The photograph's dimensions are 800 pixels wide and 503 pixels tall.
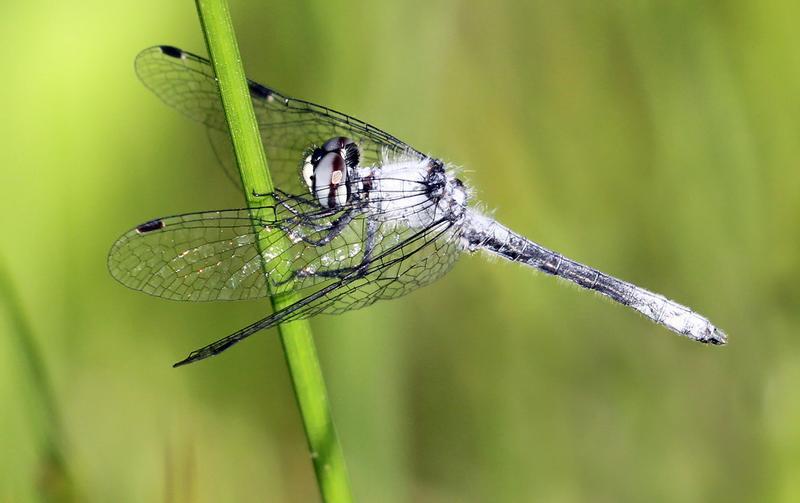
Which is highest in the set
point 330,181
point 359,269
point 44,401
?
point 330,181

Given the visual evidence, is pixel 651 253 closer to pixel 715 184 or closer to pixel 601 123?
pixel 715 184

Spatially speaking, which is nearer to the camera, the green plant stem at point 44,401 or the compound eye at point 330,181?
the green plant stem at point 44,401

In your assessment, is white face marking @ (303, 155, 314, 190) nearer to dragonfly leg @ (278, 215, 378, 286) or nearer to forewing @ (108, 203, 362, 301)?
dragonfly leg @ (278, 215, 378, 286)

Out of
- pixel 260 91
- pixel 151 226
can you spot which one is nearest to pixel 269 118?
pixel 260 91

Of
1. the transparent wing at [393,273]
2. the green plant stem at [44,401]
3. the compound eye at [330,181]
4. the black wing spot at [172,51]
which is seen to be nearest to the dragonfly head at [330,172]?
the compound eye at [330,181]

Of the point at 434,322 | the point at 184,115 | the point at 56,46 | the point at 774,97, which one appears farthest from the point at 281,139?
the point at 774,97

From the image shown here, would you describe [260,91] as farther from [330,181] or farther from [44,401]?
[44,401]

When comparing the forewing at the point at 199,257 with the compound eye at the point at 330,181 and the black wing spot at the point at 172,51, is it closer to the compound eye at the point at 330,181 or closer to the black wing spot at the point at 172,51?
the compound eye at the point at 330,181
